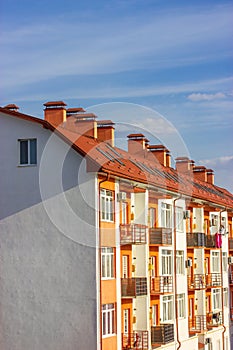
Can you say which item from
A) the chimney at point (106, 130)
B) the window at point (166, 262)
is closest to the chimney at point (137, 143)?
the chimney at point (106, 130)

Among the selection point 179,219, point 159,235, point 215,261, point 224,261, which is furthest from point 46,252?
point 224,261

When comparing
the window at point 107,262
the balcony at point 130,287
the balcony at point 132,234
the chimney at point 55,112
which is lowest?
the balcony at point 130,287

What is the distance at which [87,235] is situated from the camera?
91.9 feet

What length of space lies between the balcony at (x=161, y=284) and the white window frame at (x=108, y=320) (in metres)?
4.34

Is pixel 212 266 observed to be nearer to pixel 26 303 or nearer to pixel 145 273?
pixel 145 273

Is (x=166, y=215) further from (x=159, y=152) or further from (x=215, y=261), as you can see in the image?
(x=215, y=261)

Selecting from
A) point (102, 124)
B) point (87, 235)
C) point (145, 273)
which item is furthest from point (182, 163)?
point (87, 235)

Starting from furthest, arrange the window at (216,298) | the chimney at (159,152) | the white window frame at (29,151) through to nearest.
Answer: the chimney at (159,152) → the window at (216,298) → the white window frame at (29,151)

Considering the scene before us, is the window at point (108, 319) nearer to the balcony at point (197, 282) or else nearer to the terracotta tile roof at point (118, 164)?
the terracotta tile roof at point (118, 164)

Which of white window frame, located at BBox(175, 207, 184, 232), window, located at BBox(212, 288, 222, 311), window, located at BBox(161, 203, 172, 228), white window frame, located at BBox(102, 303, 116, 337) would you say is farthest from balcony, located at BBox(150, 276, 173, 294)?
window, located at BBox(212, 288, 222, 311)

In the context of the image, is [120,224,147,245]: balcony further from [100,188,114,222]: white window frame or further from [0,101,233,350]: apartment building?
[100,188,114,222]: white window frame

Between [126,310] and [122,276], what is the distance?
1.35 meters

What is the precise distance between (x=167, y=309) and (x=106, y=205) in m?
7.91

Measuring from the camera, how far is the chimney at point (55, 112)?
31875 mm
